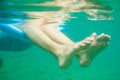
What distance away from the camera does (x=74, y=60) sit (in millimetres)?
61906

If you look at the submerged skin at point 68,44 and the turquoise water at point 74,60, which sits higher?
the submerged skin at point 68,44

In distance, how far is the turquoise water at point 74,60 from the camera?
73.0 feet

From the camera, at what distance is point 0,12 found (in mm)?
15641

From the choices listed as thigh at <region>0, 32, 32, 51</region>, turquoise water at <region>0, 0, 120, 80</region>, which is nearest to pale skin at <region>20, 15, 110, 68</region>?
turquoise water at <region>0, 0, 120, 80</region>

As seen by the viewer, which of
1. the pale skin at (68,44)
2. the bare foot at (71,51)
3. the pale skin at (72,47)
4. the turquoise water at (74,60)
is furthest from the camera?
the turquoise water at (74,60)

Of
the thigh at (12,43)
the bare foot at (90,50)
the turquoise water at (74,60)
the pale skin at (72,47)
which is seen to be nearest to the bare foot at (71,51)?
the pale skin at (72,47)

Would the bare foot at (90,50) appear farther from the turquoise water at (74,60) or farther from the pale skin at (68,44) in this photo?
the turquoise water at (74,60)

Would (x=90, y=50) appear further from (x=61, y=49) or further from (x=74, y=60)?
(x=74, y=60)

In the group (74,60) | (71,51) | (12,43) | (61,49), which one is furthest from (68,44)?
(74,60)

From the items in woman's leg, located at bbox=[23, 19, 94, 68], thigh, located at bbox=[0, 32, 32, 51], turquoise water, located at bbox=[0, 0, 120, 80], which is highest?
woman's leg, located at bbox=[23, 19, 94, 68]

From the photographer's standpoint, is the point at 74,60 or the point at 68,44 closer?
the point at 68,44

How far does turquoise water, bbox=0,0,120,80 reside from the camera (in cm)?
2224

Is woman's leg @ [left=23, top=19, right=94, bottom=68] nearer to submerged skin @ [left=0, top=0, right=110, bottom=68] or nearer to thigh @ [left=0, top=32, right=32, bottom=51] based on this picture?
submerged skin @ [left=0, top=0, right=110, bottom=68]

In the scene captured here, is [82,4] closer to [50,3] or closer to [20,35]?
[50,3]
